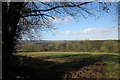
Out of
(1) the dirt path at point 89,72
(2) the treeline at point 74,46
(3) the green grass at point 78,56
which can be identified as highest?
(2) the treeline at point 74,46

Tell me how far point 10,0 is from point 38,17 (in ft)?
3.16

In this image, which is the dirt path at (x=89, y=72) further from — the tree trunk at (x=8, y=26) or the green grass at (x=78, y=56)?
the tree trunk at (x=8, y=26)

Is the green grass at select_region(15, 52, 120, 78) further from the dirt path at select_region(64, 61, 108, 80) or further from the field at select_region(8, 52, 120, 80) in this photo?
the dirt path at select_region(64, 61, 108, 80)

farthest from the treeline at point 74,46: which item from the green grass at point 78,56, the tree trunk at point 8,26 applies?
the tree trunk at point 8,26

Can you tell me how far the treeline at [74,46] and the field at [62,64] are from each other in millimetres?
104

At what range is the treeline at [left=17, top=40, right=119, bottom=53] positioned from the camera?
23.4 feet

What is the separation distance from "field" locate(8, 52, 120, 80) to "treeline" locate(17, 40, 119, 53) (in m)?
0.10

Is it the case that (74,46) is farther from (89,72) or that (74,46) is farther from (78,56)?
(89,72)

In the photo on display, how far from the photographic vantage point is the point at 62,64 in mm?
7223

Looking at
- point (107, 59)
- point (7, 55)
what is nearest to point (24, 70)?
point (7, 55)

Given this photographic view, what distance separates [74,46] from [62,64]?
55cm

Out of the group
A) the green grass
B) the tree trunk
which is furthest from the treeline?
the tree trunk

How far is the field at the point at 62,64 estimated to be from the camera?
283 inches

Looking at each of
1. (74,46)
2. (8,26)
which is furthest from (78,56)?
(8,26)
